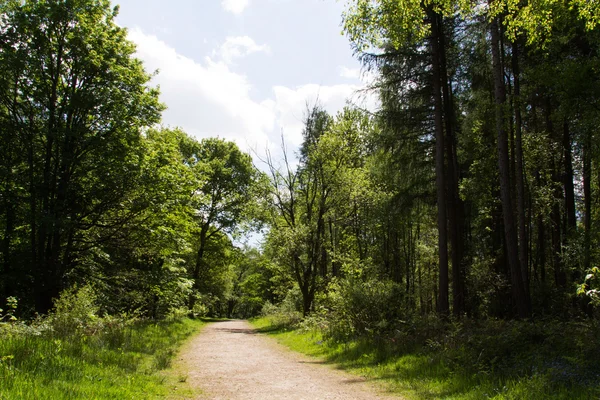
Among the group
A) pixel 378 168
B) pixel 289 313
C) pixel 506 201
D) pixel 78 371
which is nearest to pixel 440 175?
pixel 506 201

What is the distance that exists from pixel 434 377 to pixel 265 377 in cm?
341

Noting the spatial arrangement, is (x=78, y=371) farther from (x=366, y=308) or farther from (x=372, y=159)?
(x=372, y=159)

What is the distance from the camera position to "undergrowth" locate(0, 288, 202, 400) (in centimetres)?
470

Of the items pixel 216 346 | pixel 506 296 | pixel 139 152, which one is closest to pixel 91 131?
pixel 139 152

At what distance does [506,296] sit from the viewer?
16.6m

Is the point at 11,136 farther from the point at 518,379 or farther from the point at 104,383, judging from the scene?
the point at 518,379

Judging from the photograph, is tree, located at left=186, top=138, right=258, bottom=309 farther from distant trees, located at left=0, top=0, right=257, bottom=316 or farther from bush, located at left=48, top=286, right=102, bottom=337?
bush, located at left=48, top=286, right=102, bottom=337

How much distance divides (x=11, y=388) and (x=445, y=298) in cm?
1180

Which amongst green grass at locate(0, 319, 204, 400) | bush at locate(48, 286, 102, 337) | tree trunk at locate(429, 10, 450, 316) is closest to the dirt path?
green grass at locate(0, 319, 204, 400)

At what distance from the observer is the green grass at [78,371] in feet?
14.9

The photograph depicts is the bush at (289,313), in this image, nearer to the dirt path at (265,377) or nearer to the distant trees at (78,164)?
the distant trees at (78,164)

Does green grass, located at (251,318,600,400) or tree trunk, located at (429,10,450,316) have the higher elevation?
tree trunk, located at (429,10,450,316)

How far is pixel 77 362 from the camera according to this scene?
6.19 meters

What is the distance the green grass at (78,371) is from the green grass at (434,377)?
12.8 ft
